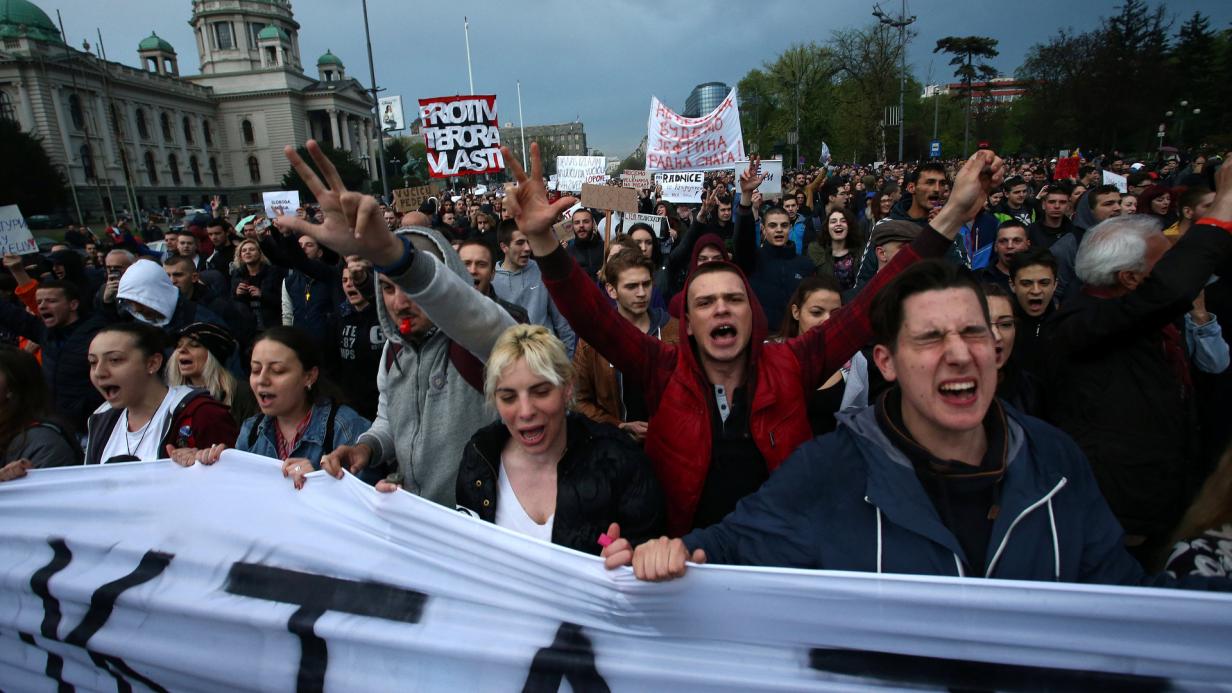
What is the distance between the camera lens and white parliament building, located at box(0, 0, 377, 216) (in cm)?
5366

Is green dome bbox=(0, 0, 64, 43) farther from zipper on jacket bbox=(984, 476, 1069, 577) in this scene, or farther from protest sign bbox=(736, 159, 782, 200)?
zipper on jacket bbox=(984, 476, 1069, 577)

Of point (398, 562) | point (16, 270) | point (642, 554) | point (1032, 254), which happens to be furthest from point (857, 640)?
point (16, 270)

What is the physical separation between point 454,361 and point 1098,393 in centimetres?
242

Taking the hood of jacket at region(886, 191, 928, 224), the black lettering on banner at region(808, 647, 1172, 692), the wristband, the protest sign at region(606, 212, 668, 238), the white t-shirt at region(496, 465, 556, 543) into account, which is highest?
the wristband

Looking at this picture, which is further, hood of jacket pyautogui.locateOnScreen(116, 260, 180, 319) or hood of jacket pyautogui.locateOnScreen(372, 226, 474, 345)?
hood of jacket pyautogui.locateOnScreen(116, 260, 180, 319)

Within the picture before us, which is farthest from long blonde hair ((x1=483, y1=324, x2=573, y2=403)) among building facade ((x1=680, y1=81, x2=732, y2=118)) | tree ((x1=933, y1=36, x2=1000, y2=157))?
building facade ((x1=680, y1=81, x2=732, y2=118))

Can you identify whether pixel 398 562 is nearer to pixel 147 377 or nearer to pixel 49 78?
pixel 147 377

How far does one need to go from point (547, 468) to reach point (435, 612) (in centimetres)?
54

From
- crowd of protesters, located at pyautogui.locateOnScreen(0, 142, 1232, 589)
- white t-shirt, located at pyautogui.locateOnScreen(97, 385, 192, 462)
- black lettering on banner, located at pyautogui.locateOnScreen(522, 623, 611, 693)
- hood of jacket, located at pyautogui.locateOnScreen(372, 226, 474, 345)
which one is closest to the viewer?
crowd of protesters, located at pyautogui.locateOnScreen(0, 142, 1232, 589)

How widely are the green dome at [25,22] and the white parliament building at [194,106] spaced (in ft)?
0.39

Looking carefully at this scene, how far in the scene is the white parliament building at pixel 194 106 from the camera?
5366 cm

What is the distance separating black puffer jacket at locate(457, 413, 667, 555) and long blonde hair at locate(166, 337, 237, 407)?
2202 millimetres

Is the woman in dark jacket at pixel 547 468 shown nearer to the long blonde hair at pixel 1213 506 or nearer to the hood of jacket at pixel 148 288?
the long blonde hair at pixel 1213 506

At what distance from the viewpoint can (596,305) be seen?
2.42 meters
